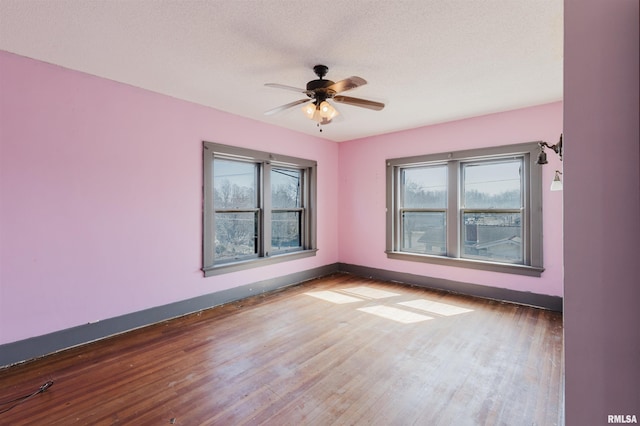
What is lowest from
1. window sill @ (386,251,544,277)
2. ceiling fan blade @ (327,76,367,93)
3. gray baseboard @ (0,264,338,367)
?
gray baseboard @ (0,264,338,367)

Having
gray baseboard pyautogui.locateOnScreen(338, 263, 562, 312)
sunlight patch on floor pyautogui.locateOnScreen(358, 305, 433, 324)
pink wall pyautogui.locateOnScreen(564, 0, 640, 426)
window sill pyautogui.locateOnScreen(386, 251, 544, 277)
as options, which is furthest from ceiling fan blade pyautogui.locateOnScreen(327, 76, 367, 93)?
gray baseboard pyautogui.locateOnScreen(338, 263, 562, 312)

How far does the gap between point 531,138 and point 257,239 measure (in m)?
4.07

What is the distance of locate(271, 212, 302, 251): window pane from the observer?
4906mm

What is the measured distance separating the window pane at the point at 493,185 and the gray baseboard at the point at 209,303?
3.99 feet

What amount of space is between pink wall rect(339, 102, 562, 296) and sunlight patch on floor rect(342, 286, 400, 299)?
2.31 ft

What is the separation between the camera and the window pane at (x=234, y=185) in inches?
160

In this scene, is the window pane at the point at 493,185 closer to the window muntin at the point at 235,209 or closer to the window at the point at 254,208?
the window at the point at 254,208

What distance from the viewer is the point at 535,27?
2.14 m

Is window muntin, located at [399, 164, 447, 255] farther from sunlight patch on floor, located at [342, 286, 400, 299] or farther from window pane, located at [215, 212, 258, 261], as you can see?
window pane, located at [215, 212, 258, 261]

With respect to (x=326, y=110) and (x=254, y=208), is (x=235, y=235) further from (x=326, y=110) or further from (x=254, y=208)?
(x=326, y=110)

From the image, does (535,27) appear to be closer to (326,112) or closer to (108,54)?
(326,112)

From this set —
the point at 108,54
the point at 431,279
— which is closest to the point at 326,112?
the point at 108,54

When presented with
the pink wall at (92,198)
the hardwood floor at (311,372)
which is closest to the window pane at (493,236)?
the hardwood floor at (311,372)

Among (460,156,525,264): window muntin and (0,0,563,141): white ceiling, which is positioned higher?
(0,0,563,141): white ceiling
